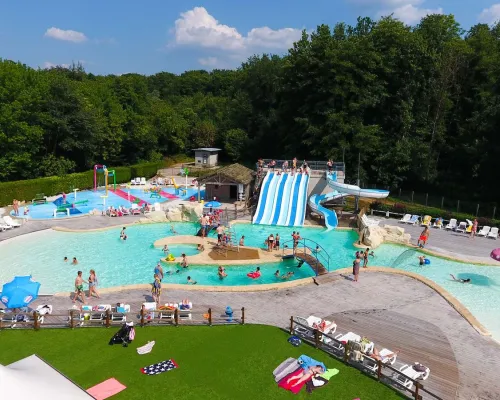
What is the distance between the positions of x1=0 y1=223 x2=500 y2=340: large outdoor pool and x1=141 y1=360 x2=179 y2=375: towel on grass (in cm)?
764

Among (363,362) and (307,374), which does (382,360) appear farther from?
(307,374)

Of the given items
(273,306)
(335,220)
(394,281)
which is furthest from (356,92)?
(273,306)

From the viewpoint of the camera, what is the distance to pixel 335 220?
28188mm

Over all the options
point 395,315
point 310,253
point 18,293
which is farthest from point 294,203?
point 18,293

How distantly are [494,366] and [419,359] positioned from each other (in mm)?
2128

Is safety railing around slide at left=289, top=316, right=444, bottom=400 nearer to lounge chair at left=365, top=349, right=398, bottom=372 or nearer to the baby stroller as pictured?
lounge chair at left=365, top=349, right=398, bottom=372

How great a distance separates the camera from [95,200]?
36250mm

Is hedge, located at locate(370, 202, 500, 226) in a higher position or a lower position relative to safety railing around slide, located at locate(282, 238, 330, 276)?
higher

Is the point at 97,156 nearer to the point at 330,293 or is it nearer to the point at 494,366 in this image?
the point at 330,293

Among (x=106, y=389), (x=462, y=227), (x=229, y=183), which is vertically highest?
(x=229, y=183)

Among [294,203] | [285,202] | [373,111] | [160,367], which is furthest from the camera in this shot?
[373,111]

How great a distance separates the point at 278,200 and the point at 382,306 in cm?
1598

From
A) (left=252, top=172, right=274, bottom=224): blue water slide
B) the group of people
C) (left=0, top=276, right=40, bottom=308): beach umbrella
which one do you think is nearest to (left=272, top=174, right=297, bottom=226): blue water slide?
(left=252, top=172, right=274, bottom=224): blue water slide

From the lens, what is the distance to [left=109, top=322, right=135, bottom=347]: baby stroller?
12636 millimetres
